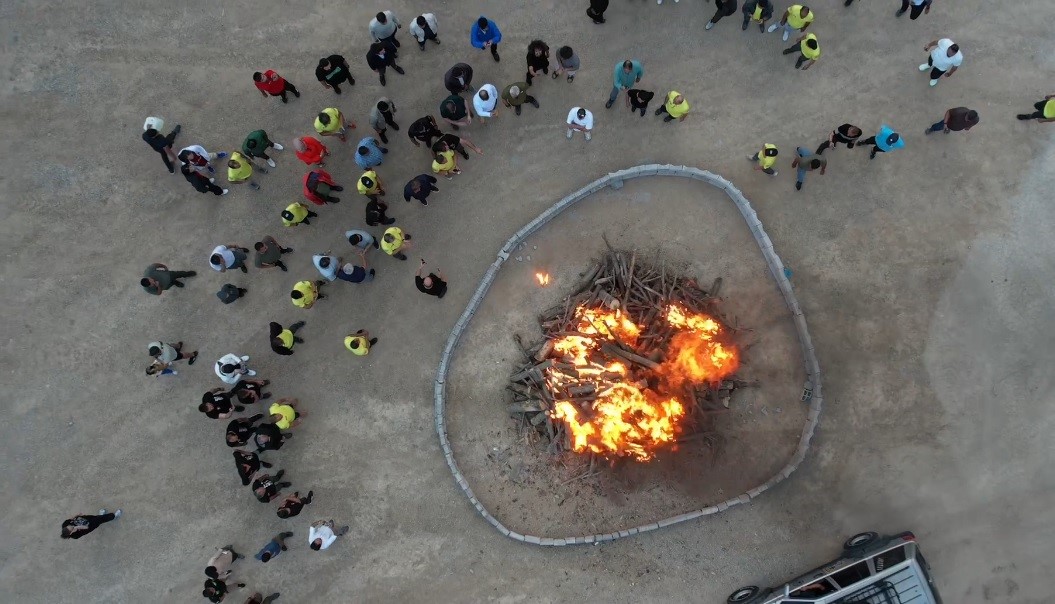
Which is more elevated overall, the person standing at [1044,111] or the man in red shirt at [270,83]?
the man in red shirt at [270,83]

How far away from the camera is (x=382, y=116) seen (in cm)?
1430

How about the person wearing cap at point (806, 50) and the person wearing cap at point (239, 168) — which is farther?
the person wearing cap at point (239, 168)

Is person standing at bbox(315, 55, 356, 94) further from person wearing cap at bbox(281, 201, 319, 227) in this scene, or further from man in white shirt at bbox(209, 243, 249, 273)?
man in white shirt at bbox(209, 243, 249, 273)

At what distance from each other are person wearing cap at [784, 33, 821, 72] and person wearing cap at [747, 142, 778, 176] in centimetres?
231

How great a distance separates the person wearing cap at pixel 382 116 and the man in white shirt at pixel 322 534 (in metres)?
10.3

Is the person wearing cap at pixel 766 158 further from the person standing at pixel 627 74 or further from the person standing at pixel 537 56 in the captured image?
the person standing at pixel 537 56

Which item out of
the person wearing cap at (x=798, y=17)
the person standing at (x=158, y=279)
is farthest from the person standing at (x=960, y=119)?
the person standing at (x=158, y=279)

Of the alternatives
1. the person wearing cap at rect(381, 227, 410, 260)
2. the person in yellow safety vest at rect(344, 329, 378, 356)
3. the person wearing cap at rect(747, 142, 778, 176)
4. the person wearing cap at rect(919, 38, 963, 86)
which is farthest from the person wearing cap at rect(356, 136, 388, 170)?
the person wearing cap at rect(919, 38, 963, 86)

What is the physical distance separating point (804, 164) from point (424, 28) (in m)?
10.4

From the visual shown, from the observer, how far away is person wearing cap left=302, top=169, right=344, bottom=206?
45.7 ft

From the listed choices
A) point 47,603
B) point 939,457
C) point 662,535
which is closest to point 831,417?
point 939,457

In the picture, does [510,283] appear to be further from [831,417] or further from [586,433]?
[831,417]

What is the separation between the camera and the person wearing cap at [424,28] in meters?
14.5

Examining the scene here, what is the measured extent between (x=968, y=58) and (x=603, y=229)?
10.8 m
